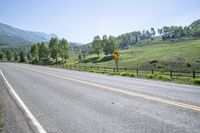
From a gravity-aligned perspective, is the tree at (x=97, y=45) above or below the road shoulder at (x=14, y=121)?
above

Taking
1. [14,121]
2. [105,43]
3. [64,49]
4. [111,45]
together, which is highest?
[105,43]

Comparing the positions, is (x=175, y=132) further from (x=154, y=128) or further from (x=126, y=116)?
(x=126, y=116)

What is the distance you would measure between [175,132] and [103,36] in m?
117

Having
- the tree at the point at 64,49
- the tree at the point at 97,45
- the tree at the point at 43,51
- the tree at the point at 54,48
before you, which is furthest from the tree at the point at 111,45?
the tree at the point at 43,51

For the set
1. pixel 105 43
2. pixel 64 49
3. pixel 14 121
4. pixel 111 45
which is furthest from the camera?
pixel 105 43

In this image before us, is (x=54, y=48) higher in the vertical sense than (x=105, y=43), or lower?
lower

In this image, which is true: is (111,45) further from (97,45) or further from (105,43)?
(97,45)

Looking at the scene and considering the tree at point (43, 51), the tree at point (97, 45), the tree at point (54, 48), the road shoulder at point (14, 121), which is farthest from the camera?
the tree at point (43, 51)

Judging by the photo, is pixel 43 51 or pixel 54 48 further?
pixel 43 51

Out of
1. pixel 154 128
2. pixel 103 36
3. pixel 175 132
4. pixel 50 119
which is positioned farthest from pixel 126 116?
pixel 103 36

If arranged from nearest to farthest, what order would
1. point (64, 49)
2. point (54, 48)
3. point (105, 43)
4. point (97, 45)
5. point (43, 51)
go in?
point (64, 49)
point (54, 48)
point (97, 45)
point (105, 43)
point (43, 51)

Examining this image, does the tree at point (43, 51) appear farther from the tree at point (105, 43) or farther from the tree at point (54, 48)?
the tree at point (105, 43)

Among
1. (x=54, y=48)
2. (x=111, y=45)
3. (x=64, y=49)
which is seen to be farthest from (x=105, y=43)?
(x=54, y=48)

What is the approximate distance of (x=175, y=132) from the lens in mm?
5250
